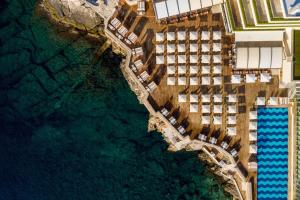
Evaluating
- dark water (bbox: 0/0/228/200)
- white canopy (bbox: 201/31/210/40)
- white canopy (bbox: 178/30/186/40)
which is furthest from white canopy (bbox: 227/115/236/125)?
white canopy (bbox: 178/30/186/40)

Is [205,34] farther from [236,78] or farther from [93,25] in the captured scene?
[93,25]

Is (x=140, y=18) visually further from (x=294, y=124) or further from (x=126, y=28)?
(x=294, y=124)

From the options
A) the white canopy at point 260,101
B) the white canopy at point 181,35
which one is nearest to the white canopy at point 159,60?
the white canopy at point 181,35

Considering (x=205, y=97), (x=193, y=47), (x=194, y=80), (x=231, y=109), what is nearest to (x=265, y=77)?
(x=231, y=109)

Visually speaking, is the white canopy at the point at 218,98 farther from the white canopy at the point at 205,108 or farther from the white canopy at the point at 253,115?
the white canopy at the point at 253,115

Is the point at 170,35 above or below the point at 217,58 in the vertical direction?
above
